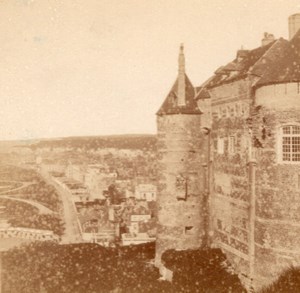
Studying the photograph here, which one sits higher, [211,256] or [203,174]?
[203,174]

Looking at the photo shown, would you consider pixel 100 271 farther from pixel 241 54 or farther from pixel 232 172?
pixel 241 54

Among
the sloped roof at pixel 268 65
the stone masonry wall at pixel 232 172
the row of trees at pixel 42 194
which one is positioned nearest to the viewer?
the sloped roof at pixel 268 65

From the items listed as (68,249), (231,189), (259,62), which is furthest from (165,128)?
(68,249)

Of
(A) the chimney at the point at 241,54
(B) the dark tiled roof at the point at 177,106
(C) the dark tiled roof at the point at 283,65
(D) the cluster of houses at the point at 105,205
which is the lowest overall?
(D) the cluster of houses at the point at 105,205

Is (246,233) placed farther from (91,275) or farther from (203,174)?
(91,275)

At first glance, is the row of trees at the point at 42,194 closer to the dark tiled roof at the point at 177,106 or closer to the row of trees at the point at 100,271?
the row of trees at the point at 100,271

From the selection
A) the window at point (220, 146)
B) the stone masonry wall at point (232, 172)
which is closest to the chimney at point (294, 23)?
the stone masonry wall at point (232, 172)

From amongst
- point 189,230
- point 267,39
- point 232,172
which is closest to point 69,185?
point 189,230

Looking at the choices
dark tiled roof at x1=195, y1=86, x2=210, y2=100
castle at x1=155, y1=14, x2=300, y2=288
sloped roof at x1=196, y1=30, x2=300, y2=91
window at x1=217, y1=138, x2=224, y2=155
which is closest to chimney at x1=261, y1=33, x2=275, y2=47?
castle at x1=155, y1=14, x2=300, y2=288
